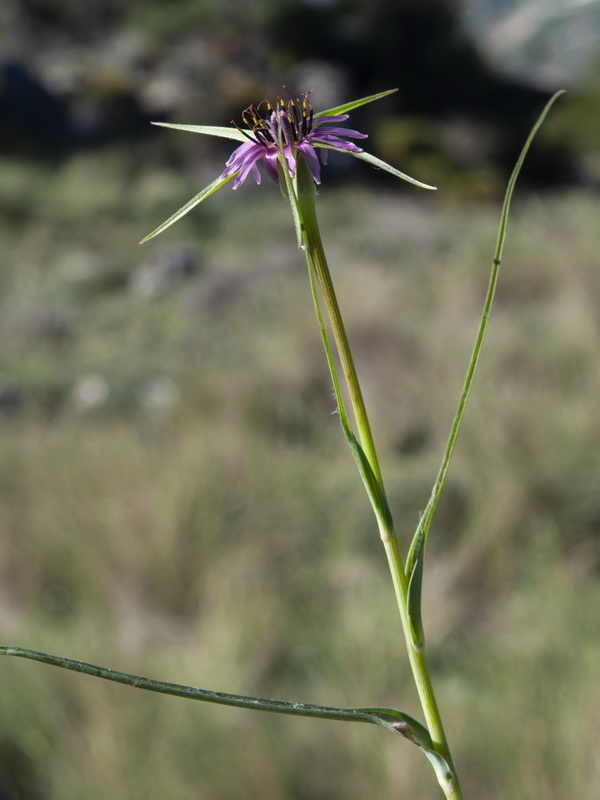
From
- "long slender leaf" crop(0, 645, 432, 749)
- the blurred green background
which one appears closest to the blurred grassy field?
the blurred green background

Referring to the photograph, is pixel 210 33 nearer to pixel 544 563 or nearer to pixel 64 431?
pixel 64 431

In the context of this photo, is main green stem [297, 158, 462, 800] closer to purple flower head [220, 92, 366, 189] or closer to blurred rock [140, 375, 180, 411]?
purple flower head [220, 92, 366, 189]

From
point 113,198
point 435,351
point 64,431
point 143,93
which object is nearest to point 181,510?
point 64,431

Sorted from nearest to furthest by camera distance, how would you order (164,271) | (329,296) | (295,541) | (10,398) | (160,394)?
(329,296), (295,541), (160,394), (10,398), (164,271)

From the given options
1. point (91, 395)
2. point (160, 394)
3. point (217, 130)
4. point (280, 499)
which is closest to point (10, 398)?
point (91, 395)

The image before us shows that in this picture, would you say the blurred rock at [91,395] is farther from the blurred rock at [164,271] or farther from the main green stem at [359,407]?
the main green stem at [359,407]

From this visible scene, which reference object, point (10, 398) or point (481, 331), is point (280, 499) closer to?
point (10, 398)
